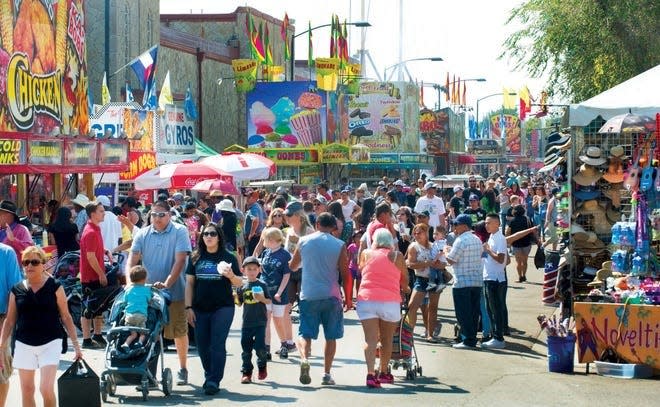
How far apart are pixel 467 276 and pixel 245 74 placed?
37.1 m

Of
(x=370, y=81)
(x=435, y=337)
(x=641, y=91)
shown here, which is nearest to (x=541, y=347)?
(x=435, y=337)

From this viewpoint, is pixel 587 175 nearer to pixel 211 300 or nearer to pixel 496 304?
pixel 496 304

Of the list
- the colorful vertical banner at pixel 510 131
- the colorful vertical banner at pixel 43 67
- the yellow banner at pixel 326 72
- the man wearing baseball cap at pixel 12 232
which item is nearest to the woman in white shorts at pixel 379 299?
the man wearing baseball cap at pixel 12 232

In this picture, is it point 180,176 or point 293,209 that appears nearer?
point 293,209

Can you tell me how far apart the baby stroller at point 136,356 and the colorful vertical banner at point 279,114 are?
Answer: 4054 centimetres

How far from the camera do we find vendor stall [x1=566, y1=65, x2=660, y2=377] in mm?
12953

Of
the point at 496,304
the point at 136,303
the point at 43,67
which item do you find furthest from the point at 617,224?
the point at 43,67

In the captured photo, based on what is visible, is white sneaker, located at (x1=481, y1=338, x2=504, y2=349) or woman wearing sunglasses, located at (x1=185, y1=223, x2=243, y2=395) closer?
woman wearing sunglasses, located at (x1=185, y1=223, x2=243, y2=395)

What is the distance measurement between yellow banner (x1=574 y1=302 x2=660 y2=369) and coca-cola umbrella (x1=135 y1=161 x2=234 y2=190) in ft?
39.8

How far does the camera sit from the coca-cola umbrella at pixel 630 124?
14.0 metres

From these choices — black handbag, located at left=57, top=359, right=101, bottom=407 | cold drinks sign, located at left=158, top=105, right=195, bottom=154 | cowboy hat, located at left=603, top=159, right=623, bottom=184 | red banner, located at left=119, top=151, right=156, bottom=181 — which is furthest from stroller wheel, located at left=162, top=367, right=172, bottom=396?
cold drinks sign, located at left=158, top=105, right=195, bottom=154

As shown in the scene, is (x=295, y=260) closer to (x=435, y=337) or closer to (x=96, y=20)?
(x=435, y=337)

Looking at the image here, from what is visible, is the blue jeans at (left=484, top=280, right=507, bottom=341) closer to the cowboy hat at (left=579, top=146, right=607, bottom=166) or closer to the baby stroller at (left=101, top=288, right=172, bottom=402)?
the cowboy hat at (left=579, top=146, right=607, bottom=166)

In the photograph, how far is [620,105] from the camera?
1438 centimetres
